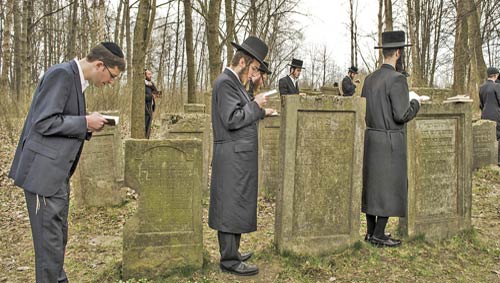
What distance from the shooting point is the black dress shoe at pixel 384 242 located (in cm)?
503

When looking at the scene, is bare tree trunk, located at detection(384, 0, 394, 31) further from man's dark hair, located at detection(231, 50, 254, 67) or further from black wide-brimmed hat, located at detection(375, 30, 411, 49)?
man's dark hair, located at detection(231, 50, 254, 67)

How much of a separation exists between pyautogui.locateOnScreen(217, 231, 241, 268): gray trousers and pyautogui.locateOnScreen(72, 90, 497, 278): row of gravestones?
27 cm

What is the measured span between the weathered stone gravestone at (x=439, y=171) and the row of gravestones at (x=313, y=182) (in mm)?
12

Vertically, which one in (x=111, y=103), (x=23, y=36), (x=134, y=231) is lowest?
(x=134, y=231)

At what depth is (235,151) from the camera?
13.7 ft

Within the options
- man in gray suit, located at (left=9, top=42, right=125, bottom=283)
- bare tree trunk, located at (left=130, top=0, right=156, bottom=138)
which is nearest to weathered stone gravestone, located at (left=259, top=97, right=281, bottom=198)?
bare tree trunk, located at (left=130, top=0, right=156, bottom=138)

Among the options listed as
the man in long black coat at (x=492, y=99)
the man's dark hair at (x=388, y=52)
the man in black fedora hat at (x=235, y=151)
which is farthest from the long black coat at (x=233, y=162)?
the man in long black coat at (x=492, y=99)

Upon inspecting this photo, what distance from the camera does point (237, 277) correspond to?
4312mm

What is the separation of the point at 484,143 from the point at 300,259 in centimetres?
684

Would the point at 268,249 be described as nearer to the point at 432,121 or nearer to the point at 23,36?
the point at 432,121

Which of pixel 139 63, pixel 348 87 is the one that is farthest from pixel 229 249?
pixel 348 87

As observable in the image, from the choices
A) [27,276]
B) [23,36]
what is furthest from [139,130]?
A: [23,36]

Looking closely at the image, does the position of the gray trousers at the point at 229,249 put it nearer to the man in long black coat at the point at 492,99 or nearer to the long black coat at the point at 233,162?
the long black coat at the point at 233,162

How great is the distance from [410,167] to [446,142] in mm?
605
